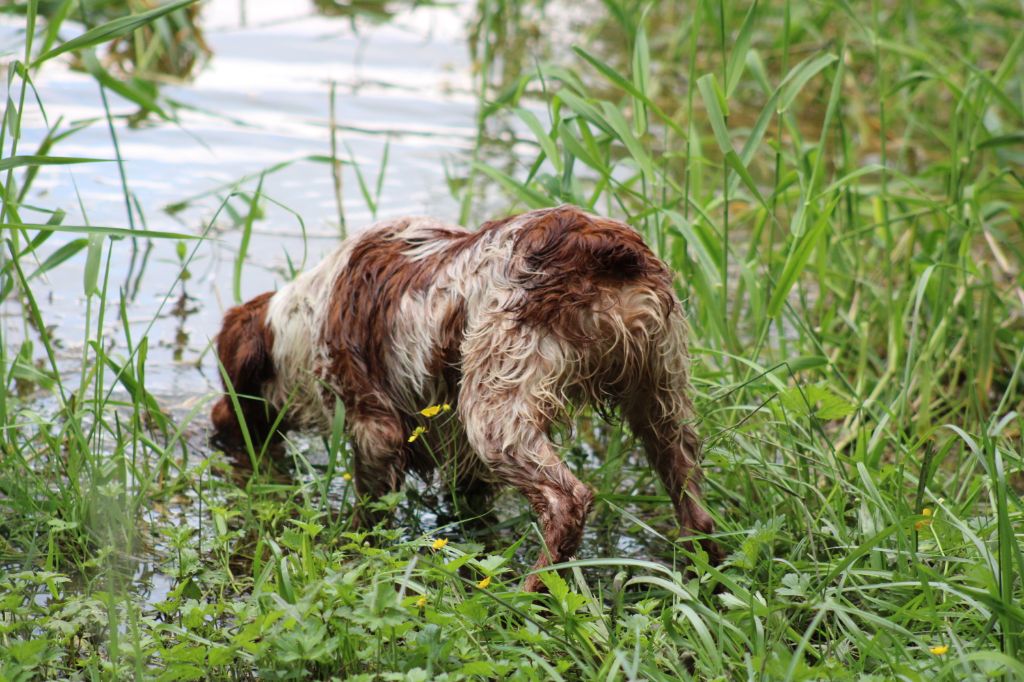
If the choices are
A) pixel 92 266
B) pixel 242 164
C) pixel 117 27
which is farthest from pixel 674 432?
pixel 242 164

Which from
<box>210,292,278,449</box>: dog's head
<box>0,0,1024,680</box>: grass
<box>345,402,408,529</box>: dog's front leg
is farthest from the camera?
<box>210,292,278,449</box>: dog's head

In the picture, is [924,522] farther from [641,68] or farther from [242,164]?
[242,164]

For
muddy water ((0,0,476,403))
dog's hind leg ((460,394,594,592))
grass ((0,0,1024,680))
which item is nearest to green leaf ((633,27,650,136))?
grass ((0,0,1024,680))

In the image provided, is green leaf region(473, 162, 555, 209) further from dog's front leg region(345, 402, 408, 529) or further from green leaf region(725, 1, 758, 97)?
dog's front leg region(345, 402, 408, 529)

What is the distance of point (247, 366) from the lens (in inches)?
164

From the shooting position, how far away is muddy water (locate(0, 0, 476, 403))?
17.8 feet

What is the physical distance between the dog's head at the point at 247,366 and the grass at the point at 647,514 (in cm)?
18

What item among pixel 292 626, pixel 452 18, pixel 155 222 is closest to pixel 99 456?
pixel 292 626

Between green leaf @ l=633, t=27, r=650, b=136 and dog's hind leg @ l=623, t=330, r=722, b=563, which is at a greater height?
green leaf @ l=633, t=27, r=650, b=136

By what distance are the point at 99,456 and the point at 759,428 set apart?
203 centimetres

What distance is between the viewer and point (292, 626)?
264cm

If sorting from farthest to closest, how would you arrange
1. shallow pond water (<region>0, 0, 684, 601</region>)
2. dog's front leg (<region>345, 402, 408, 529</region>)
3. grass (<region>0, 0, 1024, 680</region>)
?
shallow pond water (<region>0, 0, 684, 601</region>), dog's front leg (<region>345, 402, 408, 529</region>), grass (<region>0, 0, 1024, 680</region>)

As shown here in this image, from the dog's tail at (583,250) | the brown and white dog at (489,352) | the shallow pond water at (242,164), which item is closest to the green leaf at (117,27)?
the shallow pond water at (242,164)

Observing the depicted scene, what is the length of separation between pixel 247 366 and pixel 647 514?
1.38m
